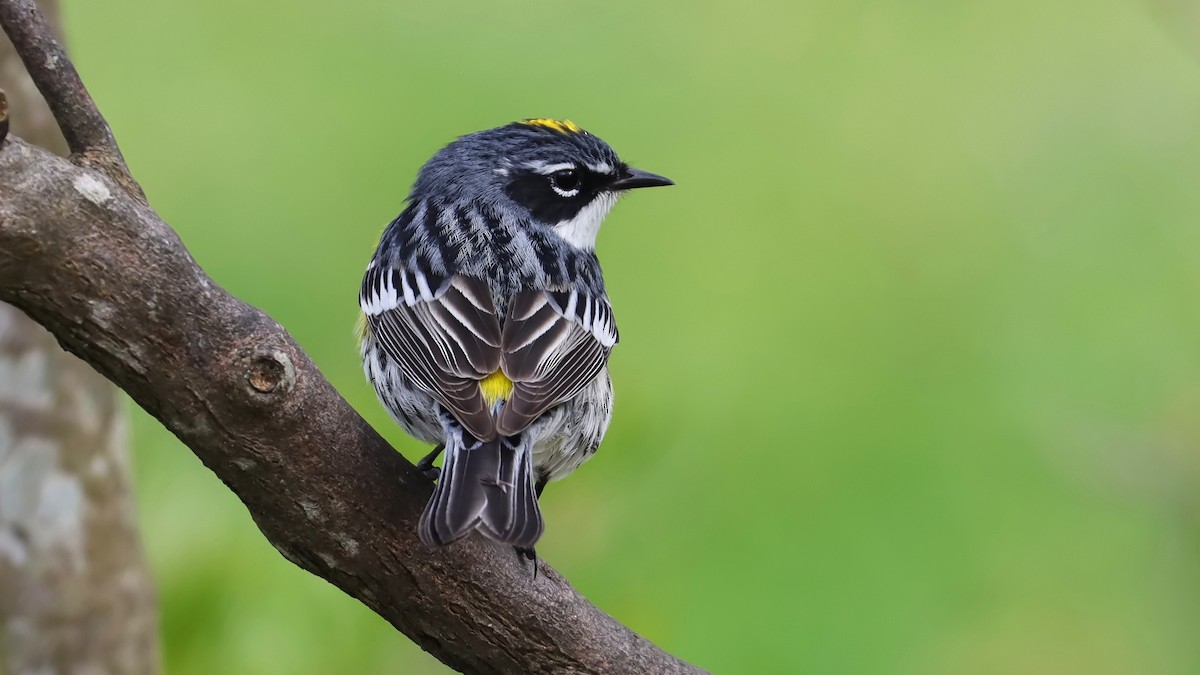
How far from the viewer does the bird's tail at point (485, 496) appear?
302 cm

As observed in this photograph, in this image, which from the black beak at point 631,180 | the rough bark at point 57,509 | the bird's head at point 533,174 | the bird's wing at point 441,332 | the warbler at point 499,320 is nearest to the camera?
the warbler at point 499,320

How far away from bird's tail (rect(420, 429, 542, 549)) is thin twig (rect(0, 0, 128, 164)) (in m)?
0.97

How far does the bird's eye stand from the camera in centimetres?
470

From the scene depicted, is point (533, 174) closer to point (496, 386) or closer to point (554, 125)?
point (554, 125)

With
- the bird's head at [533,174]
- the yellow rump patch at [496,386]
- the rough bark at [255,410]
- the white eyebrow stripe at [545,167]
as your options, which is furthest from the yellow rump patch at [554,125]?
the rough bark at [255,410]

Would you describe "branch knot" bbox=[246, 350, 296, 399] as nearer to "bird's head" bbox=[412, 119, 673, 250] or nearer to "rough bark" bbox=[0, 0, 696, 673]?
"rough bark" bbox=[0, 0, 696, 673]

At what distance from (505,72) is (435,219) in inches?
261

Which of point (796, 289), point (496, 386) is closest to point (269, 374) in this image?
point (496, 386)

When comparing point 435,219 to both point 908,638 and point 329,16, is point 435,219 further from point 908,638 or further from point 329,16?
point 329,16

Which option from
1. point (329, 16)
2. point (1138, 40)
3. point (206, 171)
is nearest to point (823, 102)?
point (1138, 40)

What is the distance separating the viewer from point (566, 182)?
4.72 metres

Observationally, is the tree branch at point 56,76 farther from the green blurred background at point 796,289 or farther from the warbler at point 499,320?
the green blurred background at point 796,289

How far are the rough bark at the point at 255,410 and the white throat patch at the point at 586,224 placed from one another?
152cm

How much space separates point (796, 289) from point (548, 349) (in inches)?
248
